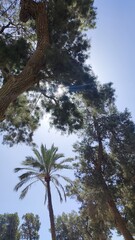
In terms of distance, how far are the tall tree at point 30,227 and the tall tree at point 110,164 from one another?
3667 centimetres

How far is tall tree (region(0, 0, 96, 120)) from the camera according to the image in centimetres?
772

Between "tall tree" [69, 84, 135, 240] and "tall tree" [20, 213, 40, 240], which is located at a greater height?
"tall tree" [20, 213, 40, 240]

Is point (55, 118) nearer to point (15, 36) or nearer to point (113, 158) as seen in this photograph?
point (15, 36)

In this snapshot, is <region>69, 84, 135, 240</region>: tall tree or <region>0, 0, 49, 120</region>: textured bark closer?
<region>0, 0, 49, 120</region>: textured bark

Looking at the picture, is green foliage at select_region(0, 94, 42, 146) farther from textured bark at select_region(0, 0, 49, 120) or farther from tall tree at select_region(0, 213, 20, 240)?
tall tree at select_region(0, 213, 20, 240)

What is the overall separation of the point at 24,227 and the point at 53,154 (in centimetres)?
3902

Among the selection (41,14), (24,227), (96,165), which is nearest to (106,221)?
(96,165)

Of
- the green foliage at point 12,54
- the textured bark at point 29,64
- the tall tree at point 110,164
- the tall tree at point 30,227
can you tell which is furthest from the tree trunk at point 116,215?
the tall tree at point 30,227

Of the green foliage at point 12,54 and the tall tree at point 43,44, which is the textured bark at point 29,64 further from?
the green foliage at point 12,54

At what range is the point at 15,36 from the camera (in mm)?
10945

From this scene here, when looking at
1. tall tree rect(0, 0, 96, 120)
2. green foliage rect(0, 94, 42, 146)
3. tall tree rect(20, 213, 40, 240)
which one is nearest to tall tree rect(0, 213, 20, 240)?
tall tree rect(20, 213, 40, 240)

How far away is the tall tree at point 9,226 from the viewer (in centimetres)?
5682

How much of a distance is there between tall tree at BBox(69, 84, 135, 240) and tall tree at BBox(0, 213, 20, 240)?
40701 mm

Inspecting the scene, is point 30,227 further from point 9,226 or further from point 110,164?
point 110,164
